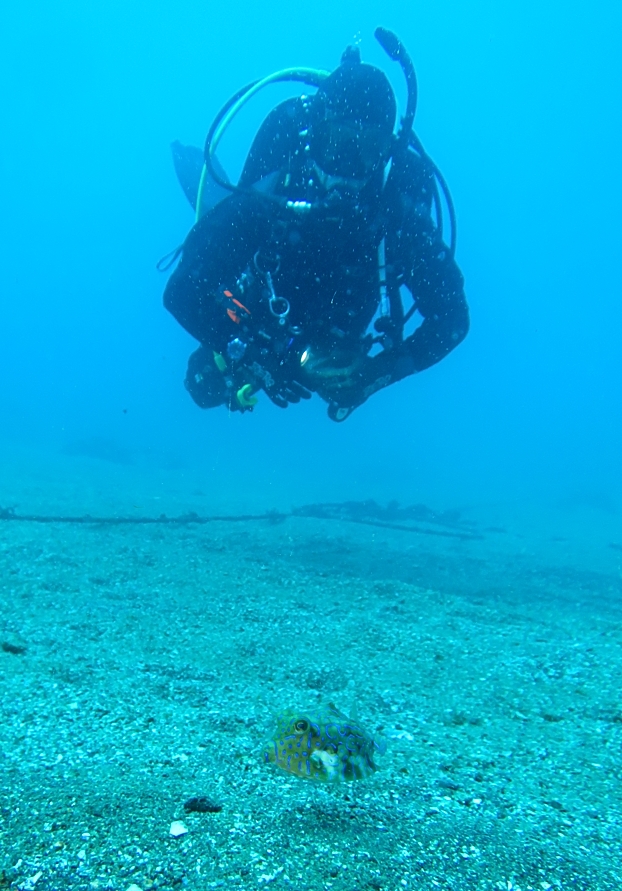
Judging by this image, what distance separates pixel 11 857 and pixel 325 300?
461 centimetres

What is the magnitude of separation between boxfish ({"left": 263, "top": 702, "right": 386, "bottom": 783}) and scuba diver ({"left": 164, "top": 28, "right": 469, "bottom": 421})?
11.1ft

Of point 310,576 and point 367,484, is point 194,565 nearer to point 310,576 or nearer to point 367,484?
point 310,576

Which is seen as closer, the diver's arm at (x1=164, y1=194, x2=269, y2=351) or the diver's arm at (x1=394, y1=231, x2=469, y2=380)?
the diver's arm at (x1=164, y1=194, x2=269, y2=351)

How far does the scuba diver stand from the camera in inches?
190

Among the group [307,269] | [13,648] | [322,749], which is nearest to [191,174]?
[307,269]

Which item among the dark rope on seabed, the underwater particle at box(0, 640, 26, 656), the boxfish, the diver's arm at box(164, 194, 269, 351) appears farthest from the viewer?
the dark rope on seabed

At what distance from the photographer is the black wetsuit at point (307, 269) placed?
16.1 ft

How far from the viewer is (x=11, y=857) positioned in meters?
1.42

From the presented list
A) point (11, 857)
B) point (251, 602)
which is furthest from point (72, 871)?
point (251, 602)

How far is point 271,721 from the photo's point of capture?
8.18ft

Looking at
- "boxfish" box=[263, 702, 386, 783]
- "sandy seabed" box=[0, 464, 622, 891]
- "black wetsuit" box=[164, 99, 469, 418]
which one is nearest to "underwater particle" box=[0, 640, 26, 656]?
"sandy seabed" box=[0, 464, 622, 891]

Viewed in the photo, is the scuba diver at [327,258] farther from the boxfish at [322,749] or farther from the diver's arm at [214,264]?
the boxfish at [322,749]

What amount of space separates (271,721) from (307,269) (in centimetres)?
405

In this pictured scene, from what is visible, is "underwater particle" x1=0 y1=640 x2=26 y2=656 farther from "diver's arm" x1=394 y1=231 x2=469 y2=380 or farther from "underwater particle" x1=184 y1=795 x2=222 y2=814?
"diver's arm" x1=394 y1=231 x2=469 y2=380
